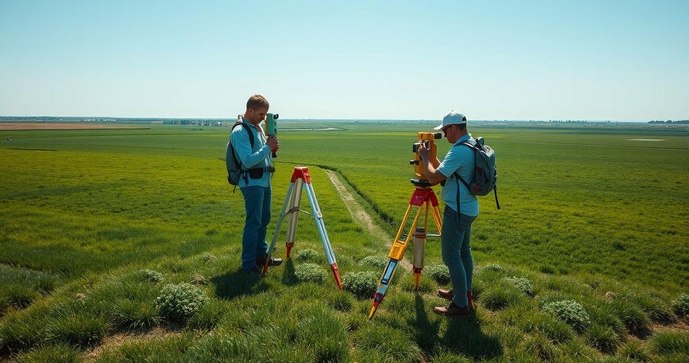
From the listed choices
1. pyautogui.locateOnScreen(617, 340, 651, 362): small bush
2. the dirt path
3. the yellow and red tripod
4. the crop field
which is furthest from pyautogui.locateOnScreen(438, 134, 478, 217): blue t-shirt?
the dirt path

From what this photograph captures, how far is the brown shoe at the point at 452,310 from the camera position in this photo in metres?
5.31

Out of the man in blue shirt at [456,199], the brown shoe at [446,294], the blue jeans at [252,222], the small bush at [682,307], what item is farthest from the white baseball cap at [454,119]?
the small bush at [682,307]

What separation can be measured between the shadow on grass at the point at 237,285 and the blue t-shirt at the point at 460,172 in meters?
3.29

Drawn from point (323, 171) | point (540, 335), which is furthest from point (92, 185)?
point (540, 335)

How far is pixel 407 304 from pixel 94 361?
407 cm

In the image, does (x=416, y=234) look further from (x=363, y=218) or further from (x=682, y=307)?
(x=363, y=218)

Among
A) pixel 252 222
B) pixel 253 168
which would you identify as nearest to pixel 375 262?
pixel 252 222

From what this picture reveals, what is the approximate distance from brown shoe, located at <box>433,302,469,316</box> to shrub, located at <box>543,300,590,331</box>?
133cm

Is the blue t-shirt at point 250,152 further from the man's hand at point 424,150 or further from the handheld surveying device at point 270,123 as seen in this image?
the man's hand at point 424,150

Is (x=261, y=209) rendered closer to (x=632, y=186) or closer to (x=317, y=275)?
(x=317, y=275)

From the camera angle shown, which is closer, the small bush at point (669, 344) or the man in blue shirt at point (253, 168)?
the small bush at point (669, 344)

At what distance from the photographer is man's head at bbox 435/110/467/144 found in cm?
504

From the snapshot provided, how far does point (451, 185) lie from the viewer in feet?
16.8

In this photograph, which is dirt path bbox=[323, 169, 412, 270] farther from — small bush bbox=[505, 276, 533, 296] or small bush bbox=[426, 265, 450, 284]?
small bush bbox=[505, 276, 533, 296]
